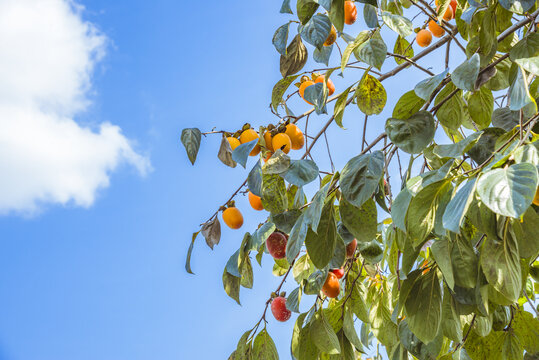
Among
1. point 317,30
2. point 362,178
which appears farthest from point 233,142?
point 362,178

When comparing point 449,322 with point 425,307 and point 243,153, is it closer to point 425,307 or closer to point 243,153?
point 425,307

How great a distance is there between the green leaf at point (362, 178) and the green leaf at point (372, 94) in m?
0.28


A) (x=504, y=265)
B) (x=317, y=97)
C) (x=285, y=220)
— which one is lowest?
(x=504, y=265)

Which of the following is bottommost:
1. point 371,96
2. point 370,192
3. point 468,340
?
point 468,340

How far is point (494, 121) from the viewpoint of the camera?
39.8 inches

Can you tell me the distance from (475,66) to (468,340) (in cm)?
64

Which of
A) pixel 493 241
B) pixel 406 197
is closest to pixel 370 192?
pixel 406 197

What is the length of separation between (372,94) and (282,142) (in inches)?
8.5

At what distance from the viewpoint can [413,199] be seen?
73 cm

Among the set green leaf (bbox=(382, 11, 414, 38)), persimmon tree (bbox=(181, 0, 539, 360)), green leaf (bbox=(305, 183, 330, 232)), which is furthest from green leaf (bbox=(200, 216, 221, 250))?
green leaf (bbox=(382, 11, 414, 38))

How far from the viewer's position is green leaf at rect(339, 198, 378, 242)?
91 cm

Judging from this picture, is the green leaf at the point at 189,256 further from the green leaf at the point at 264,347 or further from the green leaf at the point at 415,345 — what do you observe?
the green leaf at the point at 415,345

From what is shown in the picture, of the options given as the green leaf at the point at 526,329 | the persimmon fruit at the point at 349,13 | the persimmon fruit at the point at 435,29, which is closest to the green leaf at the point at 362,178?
the green leaf at the point at 526,329

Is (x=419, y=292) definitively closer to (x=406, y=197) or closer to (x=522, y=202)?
(x=406, y=197)
